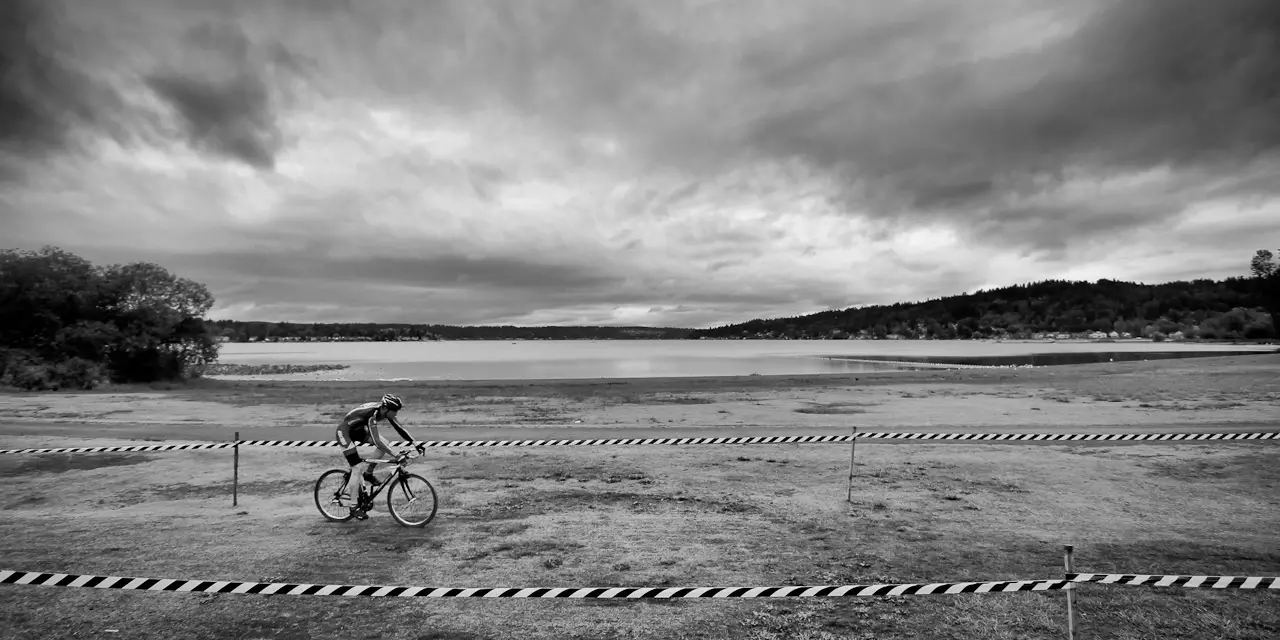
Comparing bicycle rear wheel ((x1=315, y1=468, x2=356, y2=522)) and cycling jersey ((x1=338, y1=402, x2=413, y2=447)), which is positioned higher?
cycling jersey ((x1=338, y1=402, x2=413, y2=447))

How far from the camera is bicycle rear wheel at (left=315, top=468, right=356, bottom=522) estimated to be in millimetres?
11008

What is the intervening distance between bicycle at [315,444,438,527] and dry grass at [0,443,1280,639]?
28 cm

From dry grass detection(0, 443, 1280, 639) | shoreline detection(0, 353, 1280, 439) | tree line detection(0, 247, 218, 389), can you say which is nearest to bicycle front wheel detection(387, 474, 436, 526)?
dry grass detection(0, 443, 1280, 639)

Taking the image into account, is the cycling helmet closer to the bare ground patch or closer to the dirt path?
the dirt path

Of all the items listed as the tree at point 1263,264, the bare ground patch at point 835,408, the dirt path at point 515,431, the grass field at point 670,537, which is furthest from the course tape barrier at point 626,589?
the tree at point 1263,264

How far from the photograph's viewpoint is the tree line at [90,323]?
3859 centimetres

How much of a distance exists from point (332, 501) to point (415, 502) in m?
1.61

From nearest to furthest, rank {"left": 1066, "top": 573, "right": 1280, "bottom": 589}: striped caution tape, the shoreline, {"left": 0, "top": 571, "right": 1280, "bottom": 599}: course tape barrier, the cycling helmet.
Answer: {"left": 1066, "top": 573, "right": 1280, "bottom": 589}: striped caution tape → {"left": 0, "top": 571, "right": 1280, "bottom": 599}: course tape barrier → the cycling helmet → the shoreline

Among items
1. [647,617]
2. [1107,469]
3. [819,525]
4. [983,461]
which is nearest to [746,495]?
[819,525]

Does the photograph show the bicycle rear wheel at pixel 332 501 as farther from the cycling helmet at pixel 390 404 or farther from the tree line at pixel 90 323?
the tree line at pixel 90 323

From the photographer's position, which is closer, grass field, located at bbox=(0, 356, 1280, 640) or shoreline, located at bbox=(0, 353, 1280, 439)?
grass field, located at bbox=(0, 356, 1280, 640)

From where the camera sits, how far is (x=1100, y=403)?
30453 mm

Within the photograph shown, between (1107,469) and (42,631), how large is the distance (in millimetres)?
19154

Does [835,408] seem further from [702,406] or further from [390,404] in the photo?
[390,404]
